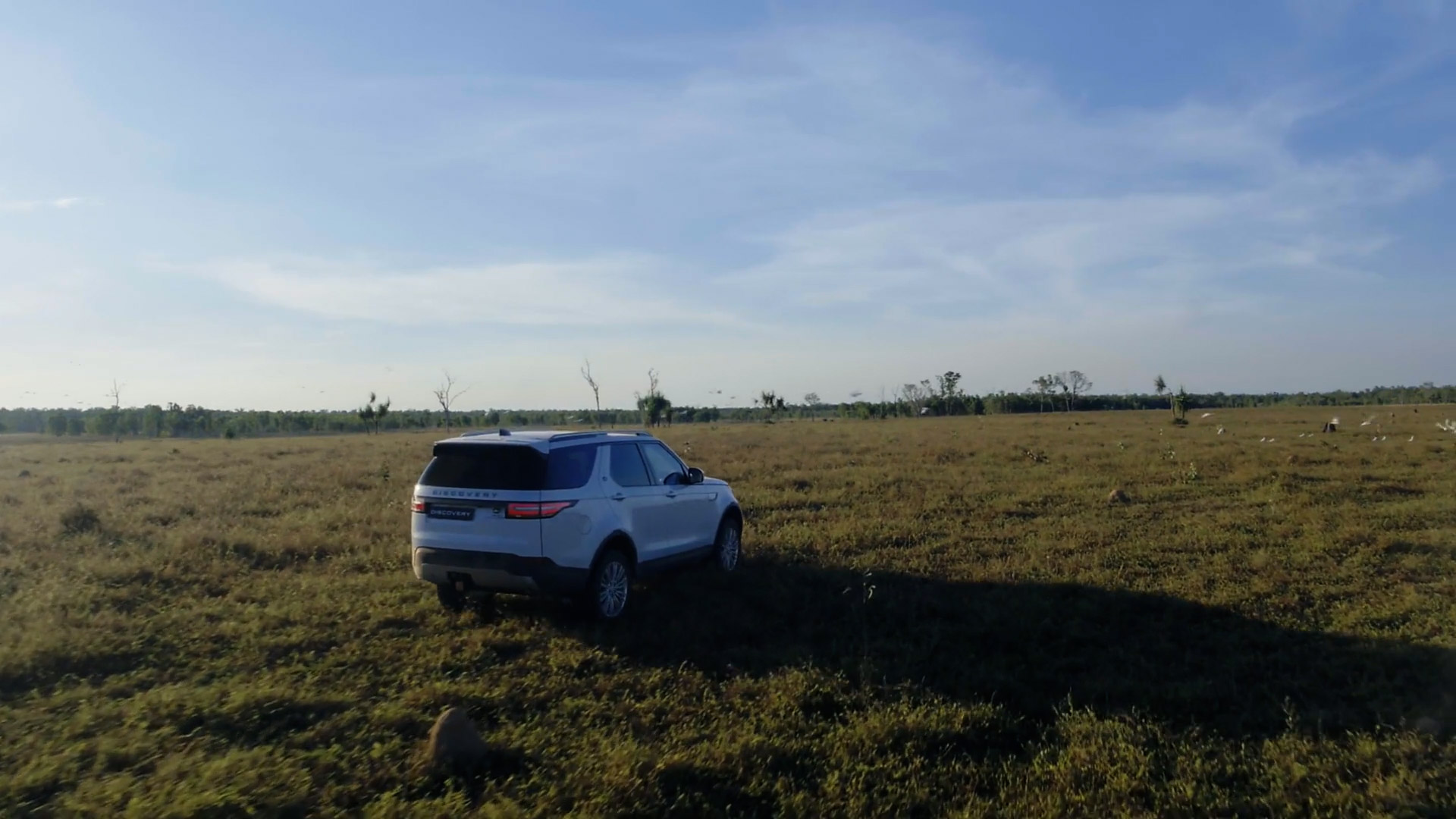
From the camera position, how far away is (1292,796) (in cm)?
499

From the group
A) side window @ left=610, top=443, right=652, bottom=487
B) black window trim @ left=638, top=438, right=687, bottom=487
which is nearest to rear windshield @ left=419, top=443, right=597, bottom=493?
side window @ left=610, top=443, right=652, bottom=487

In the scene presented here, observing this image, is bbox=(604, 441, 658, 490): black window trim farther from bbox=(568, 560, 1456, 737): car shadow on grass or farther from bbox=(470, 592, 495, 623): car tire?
bbox=(470, 592, 495, 623): car tire

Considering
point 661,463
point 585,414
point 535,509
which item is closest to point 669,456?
point 661,463

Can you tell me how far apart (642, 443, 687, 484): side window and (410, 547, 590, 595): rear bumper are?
186cm

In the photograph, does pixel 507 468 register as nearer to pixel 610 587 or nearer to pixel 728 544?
pixel 610 587

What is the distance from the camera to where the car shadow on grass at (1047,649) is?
6.42 meters

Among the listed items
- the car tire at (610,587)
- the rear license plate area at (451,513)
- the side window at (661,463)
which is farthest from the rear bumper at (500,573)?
the side window at (661,463)

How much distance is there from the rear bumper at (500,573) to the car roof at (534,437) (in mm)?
1003

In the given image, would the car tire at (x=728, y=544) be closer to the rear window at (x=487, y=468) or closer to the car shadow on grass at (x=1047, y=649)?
the car shadow on grass at (x=1047, y=649)

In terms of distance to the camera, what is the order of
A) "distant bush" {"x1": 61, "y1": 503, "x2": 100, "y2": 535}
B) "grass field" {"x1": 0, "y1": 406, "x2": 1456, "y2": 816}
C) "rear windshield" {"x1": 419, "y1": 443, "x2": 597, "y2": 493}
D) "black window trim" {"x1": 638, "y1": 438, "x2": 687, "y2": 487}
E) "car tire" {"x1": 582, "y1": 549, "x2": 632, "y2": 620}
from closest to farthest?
"grass field" {"x1": 0, "y1": 406, "x2": 1456, "y2": 816}, "rear windshield" {"x1": 419, "y1": 443, "x2": 597, "y2": 493}, "car tire" {"x1": 582, "y1": 549, "x2": 632, "y2": 620}, "black window trim" {"x1": 638, "y1": 438, "x2": 687, "y2": 487}, "distant bush" {"x1": 61, "y1": 503, "x2": 100, "y2": 535}

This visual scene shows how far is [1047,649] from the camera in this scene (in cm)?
768

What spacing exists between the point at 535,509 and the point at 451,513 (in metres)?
0.89

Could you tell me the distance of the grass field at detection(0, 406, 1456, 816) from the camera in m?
4.96

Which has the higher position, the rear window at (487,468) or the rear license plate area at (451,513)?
the rear window at (487,468)
